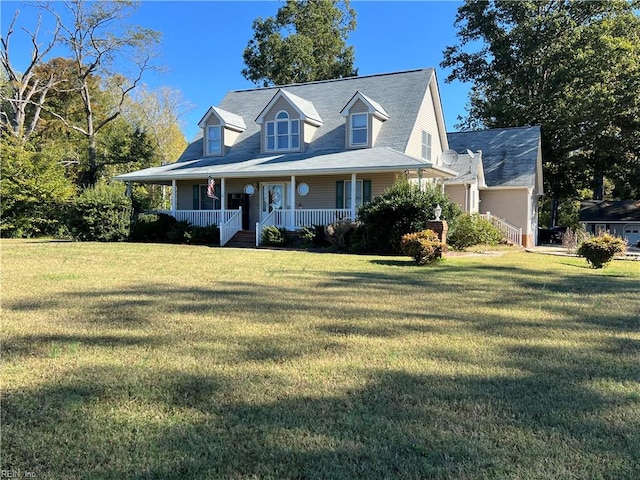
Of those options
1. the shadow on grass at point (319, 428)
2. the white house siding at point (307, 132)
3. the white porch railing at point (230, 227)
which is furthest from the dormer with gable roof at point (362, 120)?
the shadow on grass at point (319, 428)

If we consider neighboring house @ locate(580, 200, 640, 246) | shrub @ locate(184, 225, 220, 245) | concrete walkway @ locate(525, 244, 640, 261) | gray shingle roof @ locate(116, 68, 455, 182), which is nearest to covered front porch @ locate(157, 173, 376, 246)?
shrub @ locate(184, 225, 220, 245)

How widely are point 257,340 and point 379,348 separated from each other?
1234 mm

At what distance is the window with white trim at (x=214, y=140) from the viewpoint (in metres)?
24.4

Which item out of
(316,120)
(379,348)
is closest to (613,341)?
(379,348)

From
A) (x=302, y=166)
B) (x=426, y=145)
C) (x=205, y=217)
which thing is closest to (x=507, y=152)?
(x=426, y=145)

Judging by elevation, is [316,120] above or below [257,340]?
above

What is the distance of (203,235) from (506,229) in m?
13.9

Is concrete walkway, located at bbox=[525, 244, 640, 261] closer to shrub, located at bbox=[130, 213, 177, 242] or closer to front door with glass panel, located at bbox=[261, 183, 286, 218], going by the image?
front door with glass panel, located at bbox=[261, 183, 286, 218]

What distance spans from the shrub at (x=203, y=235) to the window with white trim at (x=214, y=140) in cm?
601

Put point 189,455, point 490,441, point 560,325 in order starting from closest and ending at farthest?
point 189,455 → point 490,441 → point 560,325

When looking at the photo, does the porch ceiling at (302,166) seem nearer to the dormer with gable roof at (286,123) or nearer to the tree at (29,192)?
the dormer with gable roof at (286,123)

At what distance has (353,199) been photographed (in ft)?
61.1

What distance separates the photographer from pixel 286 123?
22.6 meters

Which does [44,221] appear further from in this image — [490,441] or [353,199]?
[490,441]
